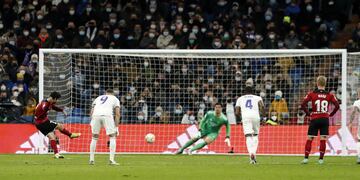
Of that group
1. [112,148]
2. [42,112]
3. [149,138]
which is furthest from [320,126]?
[42,112]

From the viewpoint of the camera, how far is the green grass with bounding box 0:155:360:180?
64.8 ft

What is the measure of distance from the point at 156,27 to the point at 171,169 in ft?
55.7

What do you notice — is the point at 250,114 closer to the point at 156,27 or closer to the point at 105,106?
the point at 105,106

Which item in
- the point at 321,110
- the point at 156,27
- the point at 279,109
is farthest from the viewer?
the point at 156,27

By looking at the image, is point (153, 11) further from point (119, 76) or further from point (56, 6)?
point (119, 76)

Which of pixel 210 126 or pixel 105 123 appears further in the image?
pixel 210 126

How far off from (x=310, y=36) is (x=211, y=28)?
3882 millimetres

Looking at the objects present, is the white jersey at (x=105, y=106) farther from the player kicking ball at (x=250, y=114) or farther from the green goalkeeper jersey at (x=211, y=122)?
the green goalkeeper jersey at (x=211, y=122)

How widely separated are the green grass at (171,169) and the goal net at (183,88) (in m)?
4.60

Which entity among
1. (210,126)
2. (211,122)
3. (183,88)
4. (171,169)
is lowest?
(171,169)

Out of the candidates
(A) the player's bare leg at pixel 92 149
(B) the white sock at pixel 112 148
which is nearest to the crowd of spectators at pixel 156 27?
(A) the player's bare leg at pixel 92 149

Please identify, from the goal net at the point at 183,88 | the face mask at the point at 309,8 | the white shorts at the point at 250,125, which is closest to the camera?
the white shorts at the point at 250,125

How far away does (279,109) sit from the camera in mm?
32281

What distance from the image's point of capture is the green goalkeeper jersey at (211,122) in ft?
101
